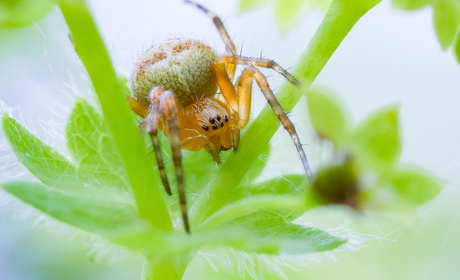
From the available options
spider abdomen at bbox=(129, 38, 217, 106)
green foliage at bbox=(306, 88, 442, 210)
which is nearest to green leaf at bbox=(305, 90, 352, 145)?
green foliage at bbox=(306, 88, 442, 210)

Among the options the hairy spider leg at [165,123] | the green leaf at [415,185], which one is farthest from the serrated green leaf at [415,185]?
the hairy spider leg at [165,123]

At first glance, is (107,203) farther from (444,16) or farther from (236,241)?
(444,16)

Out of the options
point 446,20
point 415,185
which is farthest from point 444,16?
point 415,185

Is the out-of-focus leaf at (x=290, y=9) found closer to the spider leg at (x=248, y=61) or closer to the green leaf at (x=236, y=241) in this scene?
the spider leg at (x=248, y=61)

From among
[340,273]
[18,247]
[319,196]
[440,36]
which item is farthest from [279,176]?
[18,247]

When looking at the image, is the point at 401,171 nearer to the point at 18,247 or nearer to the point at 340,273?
the point at 340,273

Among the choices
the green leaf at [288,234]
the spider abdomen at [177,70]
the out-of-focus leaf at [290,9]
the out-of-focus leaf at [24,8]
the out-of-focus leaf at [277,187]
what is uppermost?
the out-of-focus leaf at [290,9]

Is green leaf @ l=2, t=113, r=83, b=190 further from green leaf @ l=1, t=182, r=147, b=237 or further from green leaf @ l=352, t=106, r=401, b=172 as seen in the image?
green leaf @ l=352, t=106, r=401, b=172
